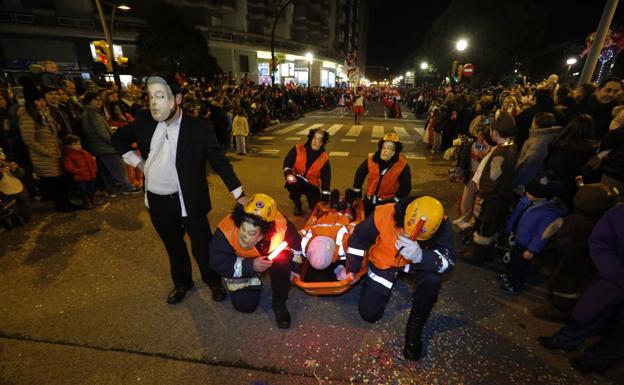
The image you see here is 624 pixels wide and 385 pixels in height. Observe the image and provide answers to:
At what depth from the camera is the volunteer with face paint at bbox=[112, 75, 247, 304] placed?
256 cm

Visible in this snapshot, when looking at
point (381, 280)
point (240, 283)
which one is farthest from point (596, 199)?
point (240, 283)

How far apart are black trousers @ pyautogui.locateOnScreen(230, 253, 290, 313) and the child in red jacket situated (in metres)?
4.19

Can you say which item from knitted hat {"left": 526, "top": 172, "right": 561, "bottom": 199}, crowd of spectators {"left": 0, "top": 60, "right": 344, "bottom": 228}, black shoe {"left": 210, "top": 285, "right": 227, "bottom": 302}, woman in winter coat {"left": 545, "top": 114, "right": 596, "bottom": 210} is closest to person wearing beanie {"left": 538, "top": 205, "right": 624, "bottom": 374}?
knitted hat {"left": 526, "top": 172, "right": 561, "bottom": 199}

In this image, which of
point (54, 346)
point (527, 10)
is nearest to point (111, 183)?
point (54, 346)

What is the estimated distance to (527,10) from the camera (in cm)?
2684

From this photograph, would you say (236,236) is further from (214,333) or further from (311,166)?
(311,166)

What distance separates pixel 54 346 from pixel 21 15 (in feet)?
96.5

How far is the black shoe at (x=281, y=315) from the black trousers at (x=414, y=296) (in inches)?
28.9

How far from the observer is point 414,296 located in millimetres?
2633

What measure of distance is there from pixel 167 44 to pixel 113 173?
20.1 m

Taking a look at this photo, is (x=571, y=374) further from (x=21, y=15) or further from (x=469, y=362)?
(x=21, y=15)

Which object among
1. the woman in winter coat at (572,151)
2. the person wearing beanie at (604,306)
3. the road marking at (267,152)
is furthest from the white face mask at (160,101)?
the road marking at (267,152)

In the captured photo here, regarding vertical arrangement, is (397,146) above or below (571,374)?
above

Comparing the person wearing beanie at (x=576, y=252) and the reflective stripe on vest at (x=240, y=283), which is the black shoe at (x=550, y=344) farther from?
the reflective stripe on vest at (x=240, y=283)
